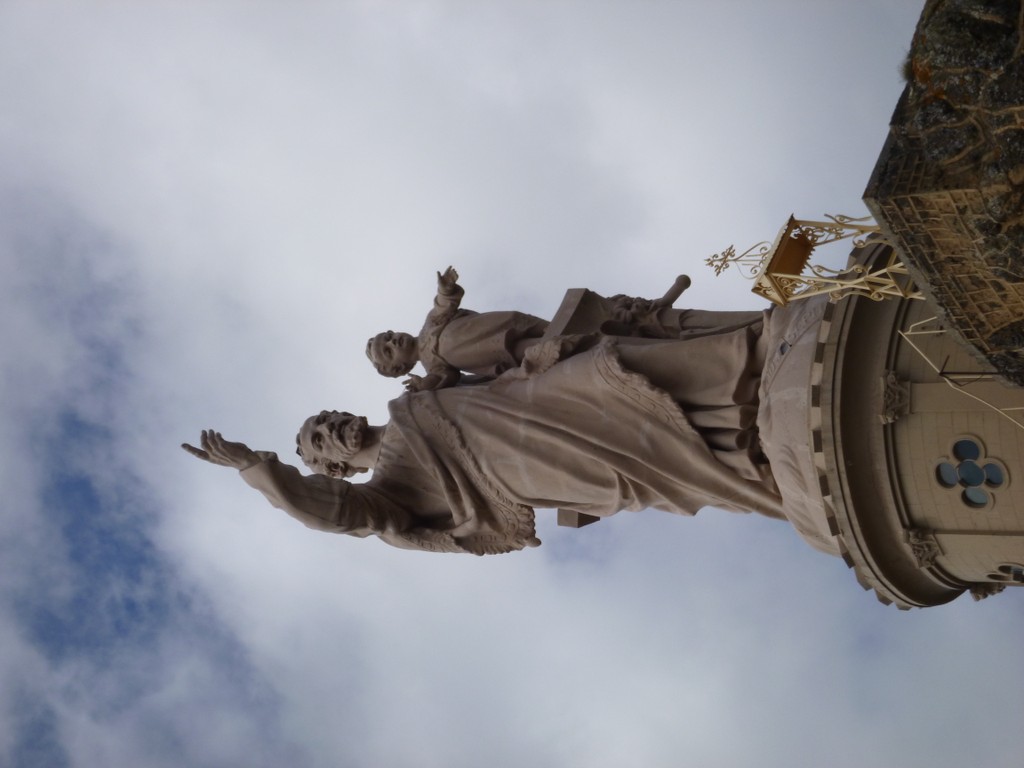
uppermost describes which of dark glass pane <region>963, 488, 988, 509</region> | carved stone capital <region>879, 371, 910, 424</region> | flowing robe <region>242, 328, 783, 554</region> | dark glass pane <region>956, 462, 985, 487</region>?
flowing robe <region>242, 328, 783, 554</region>

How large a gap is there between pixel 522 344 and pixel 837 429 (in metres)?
5.20

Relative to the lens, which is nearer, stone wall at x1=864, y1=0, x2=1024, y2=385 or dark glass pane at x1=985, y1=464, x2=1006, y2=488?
stone wall at x1=864, y1=0, x2=1024, y2=385

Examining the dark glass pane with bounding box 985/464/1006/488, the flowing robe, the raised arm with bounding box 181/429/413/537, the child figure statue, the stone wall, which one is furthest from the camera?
the child figure statue

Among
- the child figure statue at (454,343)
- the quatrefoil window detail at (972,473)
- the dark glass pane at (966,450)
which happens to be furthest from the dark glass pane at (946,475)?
the child figure statue at (454,343)

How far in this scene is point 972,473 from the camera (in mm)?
8844

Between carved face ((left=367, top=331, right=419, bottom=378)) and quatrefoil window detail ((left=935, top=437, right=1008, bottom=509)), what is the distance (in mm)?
7443

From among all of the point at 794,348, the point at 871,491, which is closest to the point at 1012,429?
the point at 871,491

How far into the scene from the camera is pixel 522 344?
1341cm

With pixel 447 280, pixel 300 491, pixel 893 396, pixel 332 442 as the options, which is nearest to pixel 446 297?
pixel 447 280

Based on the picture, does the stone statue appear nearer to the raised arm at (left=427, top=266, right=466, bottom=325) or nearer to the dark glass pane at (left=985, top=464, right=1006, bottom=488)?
the raised arm at (left=427, top=266, right=466, bottom=325)

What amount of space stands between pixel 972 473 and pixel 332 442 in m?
8.12

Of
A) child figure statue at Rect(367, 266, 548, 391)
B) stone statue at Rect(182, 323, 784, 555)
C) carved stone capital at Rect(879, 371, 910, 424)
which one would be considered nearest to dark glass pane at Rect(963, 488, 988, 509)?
carved stone capital at Rect(879, 371, 910, 424)

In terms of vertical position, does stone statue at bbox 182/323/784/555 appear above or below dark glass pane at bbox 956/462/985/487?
above

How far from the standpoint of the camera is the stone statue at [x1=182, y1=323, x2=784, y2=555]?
1080 centimetres
